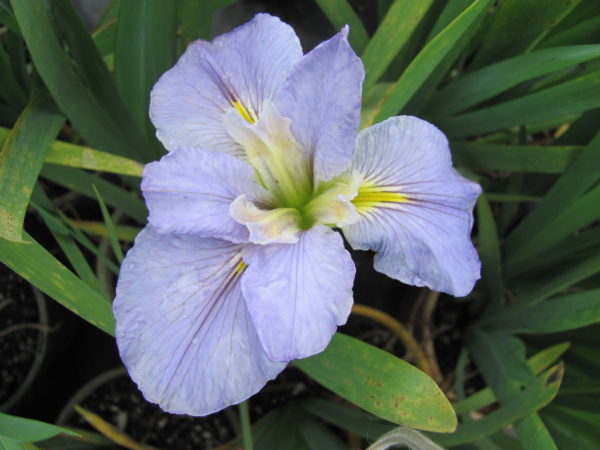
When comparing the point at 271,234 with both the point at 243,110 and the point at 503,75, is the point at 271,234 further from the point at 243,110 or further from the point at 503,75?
the point at 503,75

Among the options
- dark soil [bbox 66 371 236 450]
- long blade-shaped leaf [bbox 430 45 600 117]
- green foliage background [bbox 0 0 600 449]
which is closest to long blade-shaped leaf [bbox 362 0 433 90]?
green foliage background [bbox 0 0 600 449]

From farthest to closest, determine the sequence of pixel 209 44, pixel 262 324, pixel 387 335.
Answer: pixel 387 335 → pixel 209 44 → pixel 262 324

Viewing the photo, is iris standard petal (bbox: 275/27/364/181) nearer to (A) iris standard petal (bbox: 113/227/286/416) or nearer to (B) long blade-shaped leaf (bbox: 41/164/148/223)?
(A) iris standard petal (bbox: 113/227/286/416)

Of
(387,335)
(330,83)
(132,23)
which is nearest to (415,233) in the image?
(330,83)

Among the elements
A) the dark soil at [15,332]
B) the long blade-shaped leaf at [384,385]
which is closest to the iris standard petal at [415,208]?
the long blade-shaped leaf at [384,385]

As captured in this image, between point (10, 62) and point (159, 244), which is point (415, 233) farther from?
point (10, 62)
